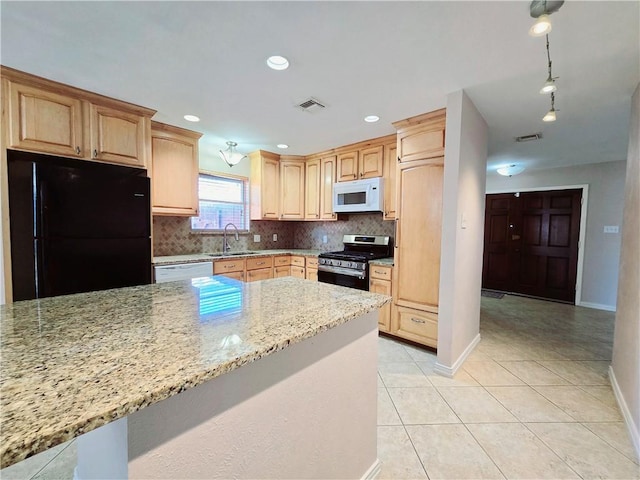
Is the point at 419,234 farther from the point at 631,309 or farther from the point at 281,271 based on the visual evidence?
the point at 281,271

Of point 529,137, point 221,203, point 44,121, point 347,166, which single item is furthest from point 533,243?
point 44,121

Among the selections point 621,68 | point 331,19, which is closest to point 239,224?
point 331,19

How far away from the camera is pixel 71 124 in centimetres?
221

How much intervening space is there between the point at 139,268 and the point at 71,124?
1.30 metres

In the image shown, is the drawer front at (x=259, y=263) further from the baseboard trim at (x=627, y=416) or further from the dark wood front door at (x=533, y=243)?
the dark wood front door at (x=533, y=243)

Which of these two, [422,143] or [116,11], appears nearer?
[116,11]

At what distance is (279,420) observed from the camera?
947 millimetres

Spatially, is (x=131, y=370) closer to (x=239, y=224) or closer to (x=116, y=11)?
(x=116, y=11)

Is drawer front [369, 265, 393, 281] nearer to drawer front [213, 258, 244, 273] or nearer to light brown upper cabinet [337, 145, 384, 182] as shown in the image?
light brown upper cabinet [337, 145, 384, 182]

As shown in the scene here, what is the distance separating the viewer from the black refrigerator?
197cm

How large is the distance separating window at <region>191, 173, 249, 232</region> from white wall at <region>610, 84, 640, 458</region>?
13.6ft

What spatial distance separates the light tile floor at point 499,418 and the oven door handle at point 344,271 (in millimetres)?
805

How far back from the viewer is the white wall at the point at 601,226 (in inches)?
164

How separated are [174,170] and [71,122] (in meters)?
0.94
